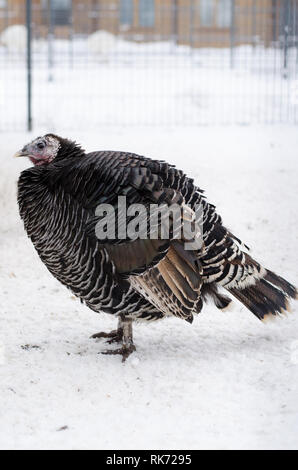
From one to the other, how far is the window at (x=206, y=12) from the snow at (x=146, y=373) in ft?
23.7

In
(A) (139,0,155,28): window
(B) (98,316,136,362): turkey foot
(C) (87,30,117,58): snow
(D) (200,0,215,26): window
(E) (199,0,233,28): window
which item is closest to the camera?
(B) (98,316,136,362): turkey foot

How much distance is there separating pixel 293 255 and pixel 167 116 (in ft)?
13.1

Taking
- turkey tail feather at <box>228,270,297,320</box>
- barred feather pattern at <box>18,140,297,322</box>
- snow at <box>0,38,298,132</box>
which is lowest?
turkey tail feather at <box>228,270,297,320</box>

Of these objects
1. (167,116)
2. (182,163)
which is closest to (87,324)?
(182,163)

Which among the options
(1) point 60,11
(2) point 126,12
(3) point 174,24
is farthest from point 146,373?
A: (1) point 60,11

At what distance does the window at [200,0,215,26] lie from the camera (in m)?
11.7

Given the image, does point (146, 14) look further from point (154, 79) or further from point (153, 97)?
point (153, 97)

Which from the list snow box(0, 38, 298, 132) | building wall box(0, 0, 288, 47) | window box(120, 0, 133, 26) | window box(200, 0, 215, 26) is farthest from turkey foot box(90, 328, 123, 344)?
window box(120, 0, 133, 26)

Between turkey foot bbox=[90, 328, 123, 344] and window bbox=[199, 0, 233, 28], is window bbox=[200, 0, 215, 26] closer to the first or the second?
window bbox=[199, 0, 233, 28]

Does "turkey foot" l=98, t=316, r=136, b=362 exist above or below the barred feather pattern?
below

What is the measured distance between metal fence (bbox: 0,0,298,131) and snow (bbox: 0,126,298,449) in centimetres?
312

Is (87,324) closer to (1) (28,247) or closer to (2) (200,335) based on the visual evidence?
(2) (200,335)

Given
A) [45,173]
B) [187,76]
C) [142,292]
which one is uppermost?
[187,76]
